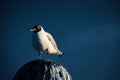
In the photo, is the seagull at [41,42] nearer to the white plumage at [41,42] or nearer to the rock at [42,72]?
the white plumage at [41,42]

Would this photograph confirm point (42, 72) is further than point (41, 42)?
No

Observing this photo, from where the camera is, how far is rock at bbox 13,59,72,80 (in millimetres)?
844

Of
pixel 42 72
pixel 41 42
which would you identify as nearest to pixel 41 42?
pixel 41 42

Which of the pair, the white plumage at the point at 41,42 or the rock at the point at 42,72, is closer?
the rock at the point at 42,72

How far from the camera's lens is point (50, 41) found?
1.80 metres

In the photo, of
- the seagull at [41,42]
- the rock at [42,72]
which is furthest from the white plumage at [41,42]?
the rock at [42,72]

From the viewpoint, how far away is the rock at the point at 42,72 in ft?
2.77

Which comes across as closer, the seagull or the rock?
the rock

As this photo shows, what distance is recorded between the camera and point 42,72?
0.85 m

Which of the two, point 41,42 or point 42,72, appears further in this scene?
point 41,42

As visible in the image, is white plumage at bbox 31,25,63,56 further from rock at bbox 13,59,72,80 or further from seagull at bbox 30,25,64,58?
rock at bbox 13,59,72,80

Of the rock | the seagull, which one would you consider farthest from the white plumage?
the rock

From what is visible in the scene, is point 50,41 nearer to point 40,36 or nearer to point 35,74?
point 40,36

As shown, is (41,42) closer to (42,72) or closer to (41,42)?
(41,42)
